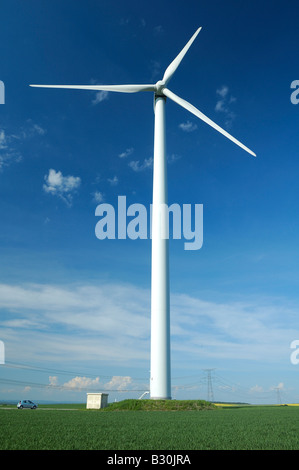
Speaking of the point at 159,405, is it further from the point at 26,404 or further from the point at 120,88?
the point at 120,88

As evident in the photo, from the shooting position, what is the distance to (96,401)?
42.9 m

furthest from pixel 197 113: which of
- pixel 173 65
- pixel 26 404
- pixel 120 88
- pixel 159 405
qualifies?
pixel 26 404

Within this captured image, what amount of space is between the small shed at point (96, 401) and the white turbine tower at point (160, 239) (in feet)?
23.2

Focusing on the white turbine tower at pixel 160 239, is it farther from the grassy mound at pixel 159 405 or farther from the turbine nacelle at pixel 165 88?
the grassy mound at pixel 159 405

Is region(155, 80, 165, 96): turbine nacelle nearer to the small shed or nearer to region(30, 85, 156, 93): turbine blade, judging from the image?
region(30, 85, 156, 93): turbine blade

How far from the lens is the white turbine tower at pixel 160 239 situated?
39375 millimetres

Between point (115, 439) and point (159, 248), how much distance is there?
29.9 m

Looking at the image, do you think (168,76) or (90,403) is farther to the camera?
(168,76)

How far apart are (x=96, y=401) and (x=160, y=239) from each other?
779 inches

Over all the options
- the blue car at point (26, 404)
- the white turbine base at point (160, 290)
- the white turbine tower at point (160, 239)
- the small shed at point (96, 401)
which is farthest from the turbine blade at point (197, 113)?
the blue car at point (26, 404)
